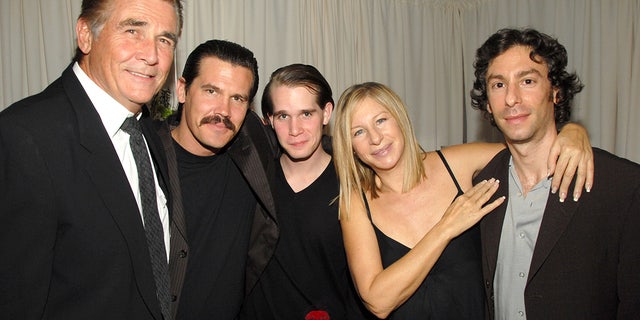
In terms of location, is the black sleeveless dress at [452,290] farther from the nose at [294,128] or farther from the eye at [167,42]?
the eye at [167,42]

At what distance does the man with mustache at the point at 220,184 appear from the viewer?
2.07 m

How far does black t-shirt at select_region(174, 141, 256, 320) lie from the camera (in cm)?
206

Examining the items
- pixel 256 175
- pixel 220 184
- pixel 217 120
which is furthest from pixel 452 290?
pixel 217 120

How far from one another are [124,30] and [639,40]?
4.33 meters

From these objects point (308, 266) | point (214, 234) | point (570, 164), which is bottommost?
point (308, 266)

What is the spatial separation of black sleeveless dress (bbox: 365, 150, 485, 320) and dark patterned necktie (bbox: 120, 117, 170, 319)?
97 cm

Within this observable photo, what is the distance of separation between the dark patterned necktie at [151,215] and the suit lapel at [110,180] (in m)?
0.10

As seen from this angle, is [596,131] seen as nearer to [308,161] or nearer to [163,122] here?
[308,161]

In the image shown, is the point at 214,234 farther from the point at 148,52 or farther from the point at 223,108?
the point at 148,52

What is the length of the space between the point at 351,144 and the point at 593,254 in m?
1.06

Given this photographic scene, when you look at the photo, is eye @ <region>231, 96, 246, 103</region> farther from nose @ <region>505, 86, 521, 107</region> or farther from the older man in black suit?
nose @ <region>505, 86, 521, 107</region>

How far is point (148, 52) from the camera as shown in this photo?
5.17 ft

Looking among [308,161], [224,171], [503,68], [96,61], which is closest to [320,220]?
[308,161]

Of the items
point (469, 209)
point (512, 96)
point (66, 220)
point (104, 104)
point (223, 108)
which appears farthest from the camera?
point (223, 108)
